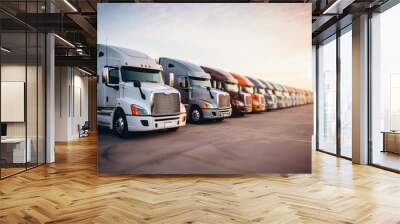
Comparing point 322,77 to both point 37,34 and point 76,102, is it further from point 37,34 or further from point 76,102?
point 76,102

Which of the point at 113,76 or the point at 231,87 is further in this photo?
the point at 231,87

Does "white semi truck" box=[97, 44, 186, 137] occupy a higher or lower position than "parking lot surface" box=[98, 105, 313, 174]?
higher

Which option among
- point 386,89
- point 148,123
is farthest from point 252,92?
point 386,89

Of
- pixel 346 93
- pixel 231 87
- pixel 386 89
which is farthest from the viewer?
pixel 346 93

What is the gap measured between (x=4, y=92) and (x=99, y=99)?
160 centimetres

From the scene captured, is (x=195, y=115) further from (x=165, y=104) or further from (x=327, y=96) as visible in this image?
(x=327, y=96)

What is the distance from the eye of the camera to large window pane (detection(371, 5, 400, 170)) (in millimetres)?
6832

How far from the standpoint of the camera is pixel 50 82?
7.83 metres

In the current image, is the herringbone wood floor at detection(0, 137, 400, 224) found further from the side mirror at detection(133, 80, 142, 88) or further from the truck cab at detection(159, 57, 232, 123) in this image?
the side mirror at detection(133, 80, 142, 88)

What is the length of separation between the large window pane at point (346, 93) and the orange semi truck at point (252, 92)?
117 inches

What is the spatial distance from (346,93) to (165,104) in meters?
4.79

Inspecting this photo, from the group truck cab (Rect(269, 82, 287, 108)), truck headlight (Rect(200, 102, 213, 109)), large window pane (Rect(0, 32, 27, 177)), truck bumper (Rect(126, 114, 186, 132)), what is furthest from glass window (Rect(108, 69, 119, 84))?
truck cab (Rect(269, 82, 287, 108))

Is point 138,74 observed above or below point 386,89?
above

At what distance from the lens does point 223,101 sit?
21.0ft
